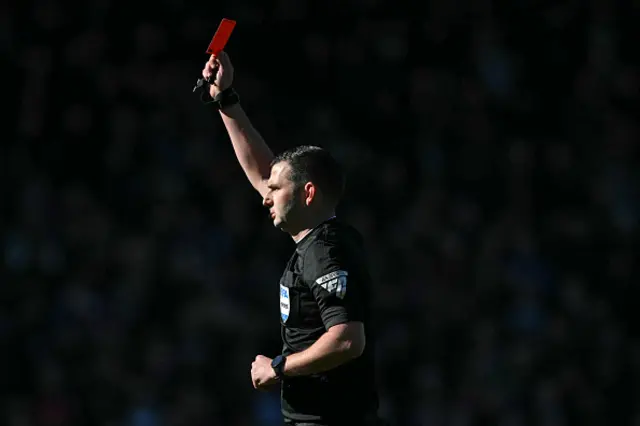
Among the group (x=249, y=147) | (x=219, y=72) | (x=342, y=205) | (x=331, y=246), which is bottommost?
(x=342, y=205)

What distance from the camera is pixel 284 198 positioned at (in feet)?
13.1

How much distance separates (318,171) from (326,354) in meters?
0.73

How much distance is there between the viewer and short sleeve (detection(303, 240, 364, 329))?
3.64m

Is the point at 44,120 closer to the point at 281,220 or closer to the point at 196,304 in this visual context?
the point at 196,304

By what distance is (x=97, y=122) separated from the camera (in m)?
9.43

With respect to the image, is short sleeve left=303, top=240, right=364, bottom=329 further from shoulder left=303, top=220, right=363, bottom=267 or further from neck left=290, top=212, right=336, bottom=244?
neck left=290, top=212, right=336, bottom=244

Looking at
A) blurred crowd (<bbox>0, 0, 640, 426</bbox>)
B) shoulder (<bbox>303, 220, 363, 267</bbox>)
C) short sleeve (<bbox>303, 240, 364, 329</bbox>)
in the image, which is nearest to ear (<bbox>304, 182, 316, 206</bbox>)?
shoulder (<bbox>303, 220, 363, 267</bbox>)

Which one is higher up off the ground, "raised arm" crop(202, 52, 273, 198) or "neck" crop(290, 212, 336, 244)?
"raised arm" crop(202, 52, 273, 198)

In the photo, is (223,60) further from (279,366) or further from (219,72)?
(279,366)

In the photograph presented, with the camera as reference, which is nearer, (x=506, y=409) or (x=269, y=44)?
(x=506, y=409)

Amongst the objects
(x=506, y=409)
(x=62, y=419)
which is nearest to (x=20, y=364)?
(x=62, y=419)

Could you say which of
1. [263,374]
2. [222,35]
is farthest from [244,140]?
[263,374]

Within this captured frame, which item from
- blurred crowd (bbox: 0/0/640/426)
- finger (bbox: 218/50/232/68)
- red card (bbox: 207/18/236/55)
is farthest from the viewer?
blurred crowd (bbox: 0/0/640/426)

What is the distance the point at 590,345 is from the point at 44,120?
4921 millimetres
